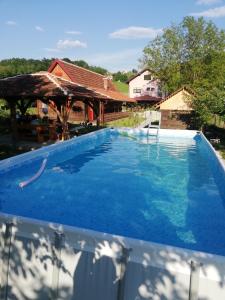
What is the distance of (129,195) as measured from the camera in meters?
10.9

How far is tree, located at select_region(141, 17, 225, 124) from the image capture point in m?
44.3

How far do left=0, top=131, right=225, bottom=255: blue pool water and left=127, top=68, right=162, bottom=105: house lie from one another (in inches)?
1786

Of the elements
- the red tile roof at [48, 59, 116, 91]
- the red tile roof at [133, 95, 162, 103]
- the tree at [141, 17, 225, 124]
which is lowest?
the red tile roof at [133, 95, 162, 103]

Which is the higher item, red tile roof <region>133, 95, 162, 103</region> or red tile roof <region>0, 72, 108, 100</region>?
red tile roof <region>133, 95, 162, 103</region>

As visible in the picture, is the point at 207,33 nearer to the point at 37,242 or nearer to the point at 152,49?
the point at 152,49

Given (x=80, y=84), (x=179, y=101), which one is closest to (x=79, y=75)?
(x=80, y=84)

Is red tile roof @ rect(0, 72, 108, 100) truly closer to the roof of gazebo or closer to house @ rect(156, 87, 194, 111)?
the roof of gazebo

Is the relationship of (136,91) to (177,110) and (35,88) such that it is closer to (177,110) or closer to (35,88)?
(177,110)

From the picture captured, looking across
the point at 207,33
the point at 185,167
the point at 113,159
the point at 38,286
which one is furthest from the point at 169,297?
the point at 207,33

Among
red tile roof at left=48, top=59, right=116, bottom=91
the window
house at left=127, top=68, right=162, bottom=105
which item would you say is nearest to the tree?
red tile roof at left=48, top=59, right=116, bottom=91

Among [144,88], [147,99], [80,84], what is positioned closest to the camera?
[80,84]

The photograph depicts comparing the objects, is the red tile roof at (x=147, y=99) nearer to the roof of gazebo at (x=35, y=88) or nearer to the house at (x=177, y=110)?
the house at (x=177, y=110)

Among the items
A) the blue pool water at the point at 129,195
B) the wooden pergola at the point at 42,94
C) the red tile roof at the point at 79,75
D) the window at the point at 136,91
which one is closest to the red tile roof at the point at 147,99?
the window at the point at 136,91

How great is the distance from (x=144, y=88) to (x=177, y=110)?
39.0 meters
